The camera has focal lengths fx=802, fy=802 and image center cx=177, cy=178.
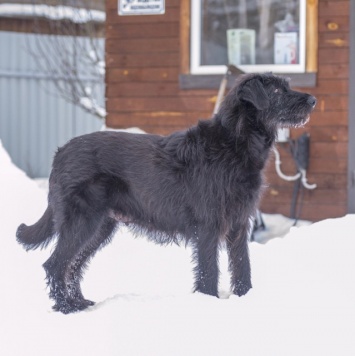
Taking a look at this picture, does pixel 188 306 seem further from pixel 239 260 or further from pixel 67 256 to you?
pixel 67 256

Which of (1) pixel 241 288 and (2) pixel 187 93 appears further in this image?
(2) pixel 187 93

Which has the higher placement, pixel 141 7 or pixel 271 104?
pixel 141 7

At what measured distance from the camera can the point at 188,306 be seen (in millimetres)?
4074

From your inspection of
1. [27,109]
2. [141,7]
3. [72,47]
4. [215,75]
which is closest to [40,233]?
[215,75]

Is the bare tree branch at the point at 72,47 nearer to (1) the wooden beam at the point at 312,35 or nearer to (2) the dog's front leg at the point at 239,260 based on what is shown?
(1) the wooden beam at the point at 312,35

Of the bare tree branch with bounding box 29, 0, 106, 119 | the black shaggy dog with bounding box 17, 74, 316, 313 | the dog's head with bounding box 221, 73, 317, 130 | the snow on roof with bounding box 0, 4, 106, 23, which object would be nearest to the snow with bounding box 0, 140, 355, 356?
the black shaggy dog with bounding box 17, 74, 316, 313

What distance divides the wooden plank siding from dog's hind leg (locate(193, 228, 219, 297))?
334 cm

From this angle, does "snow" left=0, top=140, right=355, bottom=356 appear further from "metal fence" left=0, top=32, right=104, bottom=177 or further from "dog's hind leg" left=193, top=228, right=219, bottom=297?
"metal fence" left=0, top=32, right=104, bottom=177

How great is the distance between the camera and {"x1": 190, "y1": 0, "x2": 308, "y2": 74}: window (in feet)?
25.5

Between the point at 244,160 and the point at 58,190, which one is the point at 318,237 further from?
the point at 58,190

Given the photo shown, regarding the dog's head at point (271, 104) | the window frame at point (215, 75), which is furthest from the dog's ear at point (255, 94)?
the window frame at point (215, 75)

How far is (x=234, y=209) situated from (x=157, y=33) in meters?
4.34

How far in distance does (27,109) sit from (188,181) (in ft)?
32.3

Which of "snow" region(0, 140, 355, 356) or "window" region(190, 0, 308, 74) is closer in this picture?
"snow" region(0, 140, 355, 356)
